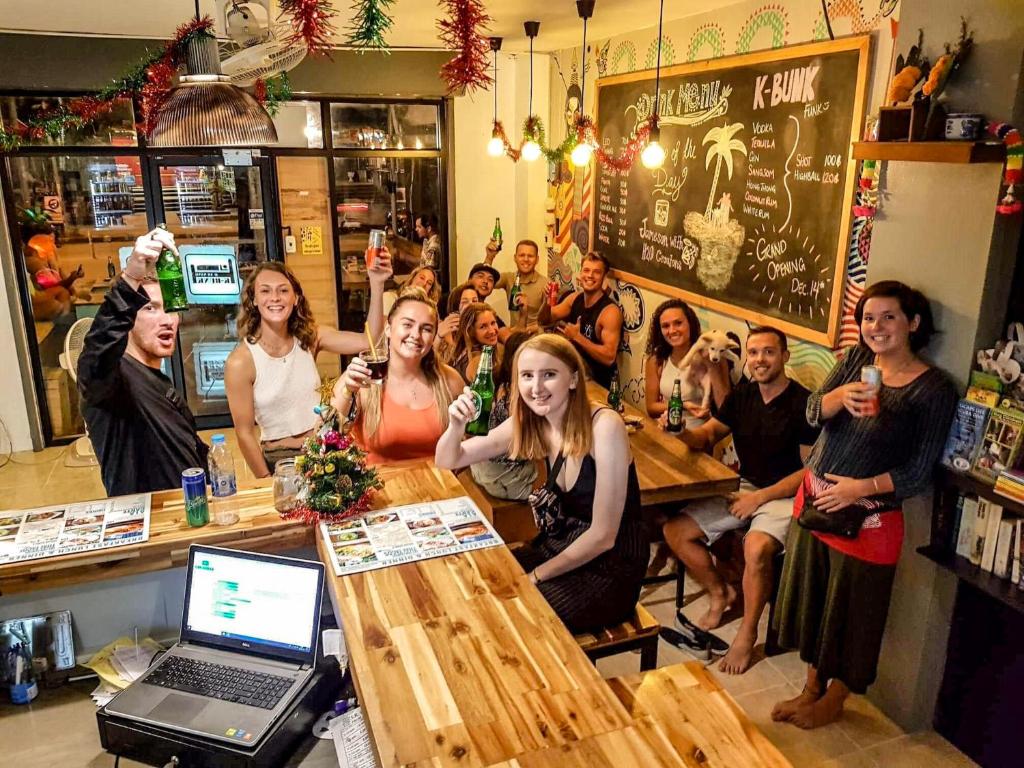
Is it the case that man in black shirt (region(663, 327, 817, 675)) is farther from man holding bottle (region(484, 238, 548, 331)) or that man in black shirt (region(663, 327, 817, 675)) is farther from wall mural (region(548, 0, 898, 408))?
man holding bottle (region(484, 238, 548, 331))

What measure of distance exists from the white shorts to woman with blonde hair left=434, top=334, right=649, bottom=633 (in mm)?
1046

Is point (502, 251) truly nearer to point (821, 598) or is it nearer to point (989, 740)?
point (821, 598)

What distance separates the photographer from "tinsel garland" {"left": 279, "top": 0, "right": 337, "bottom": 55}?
7.66 feet

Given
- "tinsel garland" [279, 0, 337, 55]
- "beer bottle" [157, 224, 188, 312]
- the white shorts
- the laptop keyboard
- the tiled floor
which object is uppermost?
"tinsel garland" [279, 0, 337, 55]

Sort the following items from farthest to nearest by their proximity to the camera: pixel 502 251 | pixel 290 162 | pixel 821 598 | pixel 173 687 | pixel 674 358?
pixel 502 251 < pixel 290 162 < pixel 674 358 < pixel 821 598 < pixel 173 687

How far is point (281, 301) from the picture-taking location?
338 cm

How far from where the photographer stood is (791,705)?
312cm

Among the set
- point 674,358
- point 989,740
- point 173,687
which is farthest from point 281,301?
point 989,740

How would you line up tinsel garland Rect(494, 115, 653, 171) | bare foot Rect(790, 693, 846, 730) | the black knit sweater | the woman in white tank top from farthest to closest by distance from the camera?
1. tinsel garland Rect(494, 115, 653, 171)
2. the woman in white tank top
3. bare foot Rect(790, 693, 846, 730)
4. the black knit sweater

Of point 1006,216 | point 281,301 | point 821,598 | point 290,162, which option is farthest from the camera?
point 290,162

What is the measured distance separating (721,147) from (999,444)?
2.43 m

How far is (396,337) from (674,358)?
6.10 ft

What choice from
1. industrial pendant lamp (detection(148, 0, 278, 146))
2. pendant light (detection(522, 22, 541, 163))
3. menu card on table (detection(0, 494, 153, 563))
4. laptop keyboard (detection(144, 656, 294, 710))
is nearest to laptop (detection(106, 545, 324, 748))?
laptop keyboard (detection(144, 656, 294, 710))

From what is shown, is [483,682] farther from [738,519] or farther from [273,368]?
[738,519]
